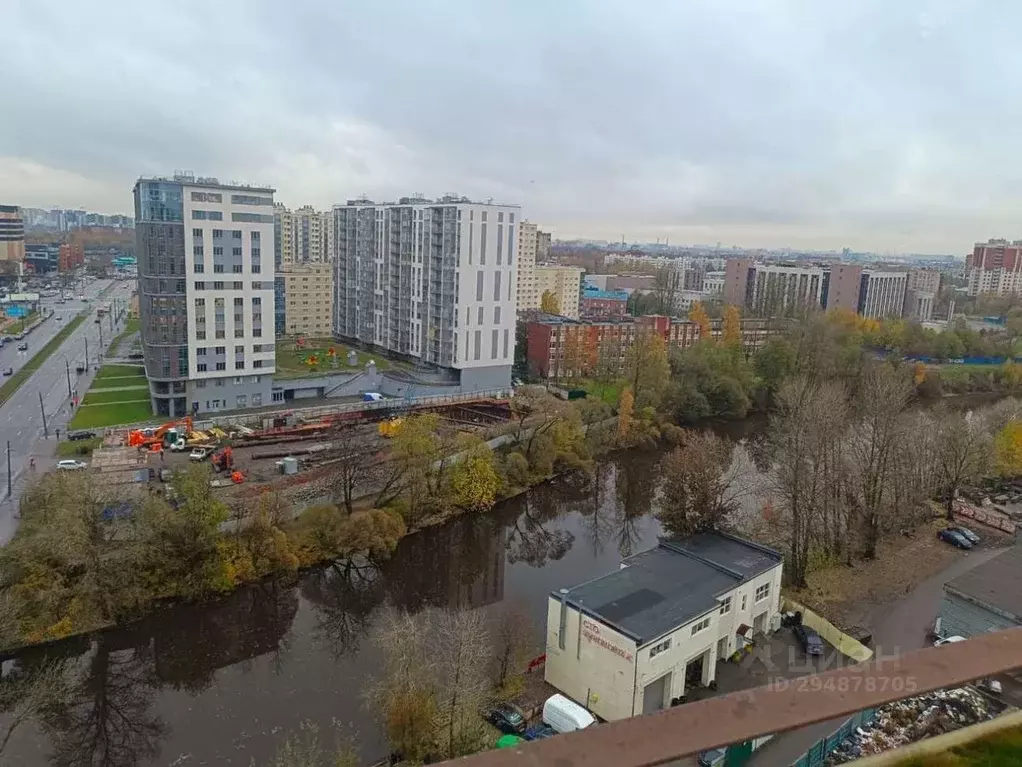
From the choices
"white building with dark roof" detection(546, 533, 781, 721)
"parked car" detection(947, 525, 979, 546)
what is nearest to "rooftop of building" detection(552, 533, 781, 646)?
"white building with dark roof" detection(546, 533, 781, 721)

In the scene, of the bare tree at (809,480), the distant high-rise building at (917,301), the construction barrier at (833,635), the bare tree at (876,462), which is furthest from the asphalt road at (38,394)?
the distant high-rise building at (917,301)

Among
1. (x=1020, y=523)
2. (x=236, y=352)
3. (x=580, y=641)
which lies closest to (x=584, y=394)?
(x=236, y=352)

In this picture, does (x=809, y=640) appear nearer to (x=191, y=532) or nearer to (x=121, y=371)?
(x=191, y=532)

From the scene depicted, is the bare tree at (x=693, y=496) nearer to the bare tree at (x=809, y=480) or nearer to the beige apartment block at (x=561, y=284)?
the bare tree at (x=809, y=480)

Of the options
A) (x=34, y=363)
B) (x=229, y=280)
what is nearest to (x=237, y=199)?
(x=229, y=280)

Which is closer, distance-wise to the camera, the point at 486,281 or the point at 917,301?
the point at 486,281

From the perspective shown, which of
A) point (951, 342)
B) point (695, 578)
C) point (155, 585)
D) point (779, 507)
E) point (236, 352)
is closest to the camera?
point (695, 578)

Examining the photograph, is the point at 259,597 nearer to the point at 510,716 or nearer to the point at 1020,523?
the point at 510,716
